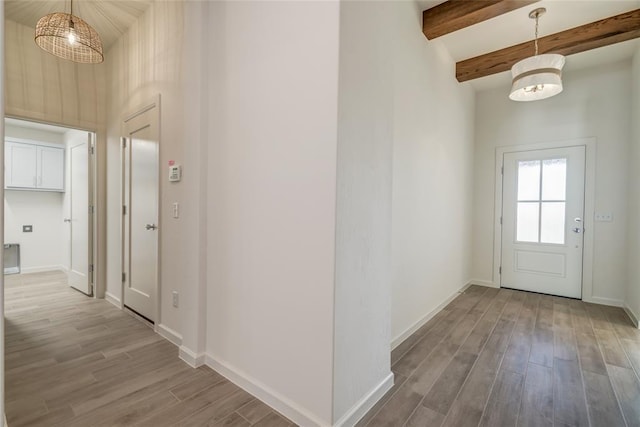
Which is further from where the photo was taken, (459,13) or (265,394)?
(459,13)

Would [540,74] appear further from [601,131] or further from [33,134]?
[33,134]

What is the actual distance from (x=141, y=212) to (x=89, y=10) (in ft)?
7.08

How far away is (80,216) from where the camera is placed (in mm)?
3871

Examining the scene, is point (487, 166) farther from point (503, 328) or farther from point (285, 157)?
point (285, 157)

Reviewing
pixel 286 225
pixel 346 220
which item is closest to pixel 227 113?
pixel 286 225

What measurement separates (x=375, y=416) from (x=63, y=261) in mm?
6477

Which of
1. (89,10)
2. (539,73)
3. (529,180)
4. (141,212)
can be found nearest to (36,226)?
(141,212)

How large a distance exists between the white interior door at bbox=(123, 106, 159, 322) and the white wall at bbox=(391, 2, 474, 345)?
2272mm

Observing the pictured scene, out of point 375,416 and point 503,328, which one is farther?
point 503,328

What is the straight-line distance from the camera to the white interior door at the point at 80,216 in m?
3.66

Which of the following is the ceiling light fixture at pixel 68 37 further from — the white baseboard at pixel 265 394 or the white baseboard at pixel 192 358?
the white baseboard at pixel 265 394

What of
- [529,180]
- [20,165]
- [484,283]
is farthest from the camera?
[20,165]

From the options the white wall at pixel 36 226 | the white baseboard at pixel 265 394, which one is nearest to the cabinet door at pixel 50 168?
the white wall at pixel 36 226

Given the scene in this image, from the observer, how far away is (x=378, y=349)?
5.87ft
